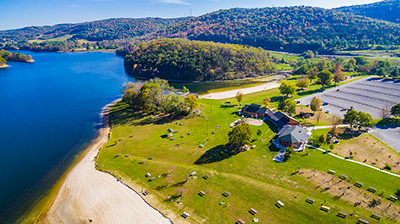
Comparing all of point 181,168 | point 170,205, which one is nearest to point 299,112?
point 181,168

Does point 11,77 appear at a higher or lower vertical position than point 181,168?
higher

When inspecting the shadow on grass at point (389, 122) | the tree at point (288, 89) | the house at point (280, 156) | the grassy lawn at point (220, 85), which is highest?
the tree at point (288, 89)

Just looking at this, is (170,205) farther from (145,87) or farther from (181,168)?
(145,87)

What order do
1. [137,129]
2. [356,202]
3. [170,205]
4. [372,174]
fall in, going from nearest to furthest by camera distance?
[356,202], [170,205], [372,174], [137,129]

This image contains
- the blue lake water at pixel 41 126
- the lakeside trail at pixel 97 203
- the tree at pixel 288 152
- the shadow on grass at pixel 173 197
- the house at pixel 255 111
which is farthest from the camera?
the house at pixel 255 111

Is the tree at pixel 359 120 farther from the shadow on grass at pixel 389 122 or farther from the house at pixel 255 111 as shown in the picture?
the house at pixel 255 111

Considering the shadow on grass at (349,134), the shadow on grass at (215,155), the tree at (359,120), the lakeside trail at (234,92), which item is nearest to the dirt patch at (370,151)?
the shadow on grass at (349,134)

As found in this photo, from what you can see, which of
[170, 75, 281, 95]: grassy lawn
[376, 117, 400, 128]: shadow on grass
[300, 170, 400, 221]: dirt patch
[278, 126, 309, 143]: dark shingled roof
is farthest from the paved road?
[170, 75, 281, 95]: grassy lawn
